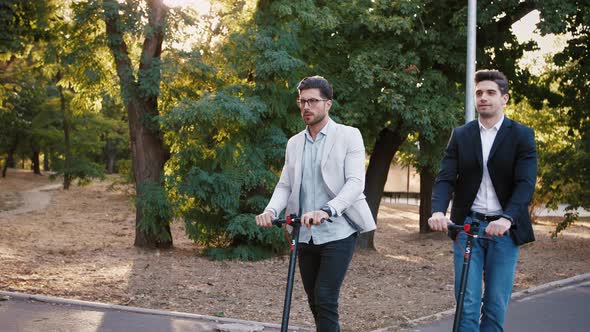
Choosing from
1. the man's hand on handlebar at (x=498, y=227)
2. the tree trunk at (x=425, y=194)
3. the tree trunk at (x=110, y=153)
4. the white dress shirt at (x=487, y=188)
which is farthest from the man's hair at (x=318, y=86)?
the tree trunk at (x=110, y=153)

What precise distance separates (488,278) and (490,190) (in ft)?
1.79

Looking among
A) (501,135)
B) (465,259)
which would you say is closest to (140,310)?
(465,259)

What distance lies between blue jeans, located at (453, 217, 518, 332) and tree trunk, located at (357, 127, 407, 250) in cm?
1338

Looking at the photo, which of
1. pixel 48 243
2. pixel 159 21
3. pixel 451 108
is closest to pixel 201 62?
pixel 159 21

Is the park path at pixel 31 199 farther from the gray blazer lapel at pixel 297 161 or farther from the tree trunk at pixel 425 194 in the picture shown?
the gray blazer lapel at pixel 297 161

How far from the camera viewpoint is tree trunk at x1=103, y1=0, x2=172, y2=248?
14492 mm

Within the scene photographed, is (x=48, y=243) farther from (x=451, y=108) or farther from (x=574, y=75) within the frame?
(x=574, y=75)

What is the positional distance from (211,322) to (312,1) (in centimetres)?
870

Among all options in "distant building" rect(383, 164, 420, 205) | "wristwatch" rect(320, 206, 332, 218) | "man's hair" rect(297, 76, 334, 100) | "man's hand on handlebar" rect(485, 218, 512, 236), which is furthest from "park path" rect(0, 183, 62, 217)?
"man's hand on handlebar" rect(485, 218, 512, 236)

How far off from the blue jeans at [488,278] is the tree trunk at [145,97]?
10629 mm

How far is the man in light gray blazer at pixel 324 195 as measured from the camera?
16.0 feet

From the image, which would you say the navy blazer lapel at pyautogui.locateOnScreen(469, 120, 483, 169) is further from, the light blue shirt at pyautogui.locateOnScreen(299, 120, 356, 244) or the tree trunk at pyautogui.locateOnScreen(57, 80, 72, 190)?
the tree trunk at pyautogui.locateOnScreen(57, 80, 72, 190)

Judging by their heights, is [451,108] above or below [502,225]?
above

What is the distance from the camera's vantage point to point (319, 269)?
500 centimetres
